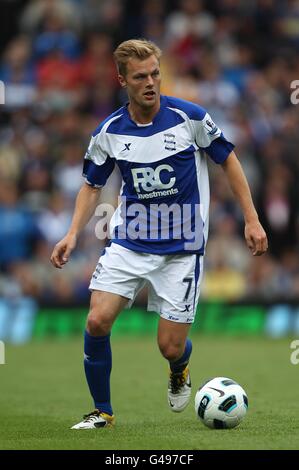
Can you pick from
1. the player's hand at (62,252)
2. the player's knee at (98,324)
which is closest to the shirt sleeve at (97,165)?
the player's hand at (62,252)

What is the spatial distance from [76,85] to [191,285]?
10677 millimetres

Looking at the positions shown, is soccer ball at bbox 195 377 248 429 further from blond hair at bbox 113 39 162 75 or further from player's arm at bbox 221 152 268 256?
blond hair at bbox 113 39 162 75

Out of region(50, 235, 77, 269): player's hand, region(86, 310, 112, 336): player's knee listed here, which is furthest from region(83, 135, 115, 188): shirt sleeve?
region(86, 310, 112, 336): player's knee

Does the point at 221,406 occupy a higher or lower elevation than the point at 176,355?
lower

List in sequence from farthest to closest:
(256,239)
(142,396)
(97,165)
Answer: (142,396) < (97,165) < (256,239)

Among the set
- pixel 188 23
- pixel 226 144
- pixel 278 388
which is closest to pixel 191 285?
pixel 226 144

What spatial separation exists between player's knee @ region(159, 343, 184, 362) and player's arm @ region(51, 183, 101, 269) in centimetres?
93

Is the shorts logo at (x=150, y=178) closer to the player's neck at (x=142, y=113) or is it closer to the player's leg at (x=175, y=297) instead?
the player's neck at (x=142, y=113)

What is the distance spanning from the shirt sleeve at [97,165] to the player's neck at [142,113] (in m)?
0.32

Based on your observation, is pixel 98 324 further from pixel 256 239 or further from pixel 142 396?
pixel 142 396

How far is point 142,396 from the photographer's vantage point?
31.4ft

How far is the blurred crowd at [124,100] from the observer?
15.9m

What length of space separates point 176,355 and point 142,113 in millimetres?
1734

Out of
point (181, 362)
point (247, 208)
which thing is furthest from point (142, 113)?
point (181, 362)
